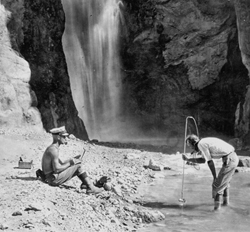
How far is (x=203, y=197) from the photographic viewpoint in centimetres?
958

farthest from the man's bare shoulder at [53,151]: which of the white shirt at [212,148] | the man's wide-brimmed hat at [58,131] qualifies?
the white shirt at [212,148]

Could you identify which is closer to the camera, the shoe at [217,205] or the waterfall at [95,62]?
the shoe at [217,205]

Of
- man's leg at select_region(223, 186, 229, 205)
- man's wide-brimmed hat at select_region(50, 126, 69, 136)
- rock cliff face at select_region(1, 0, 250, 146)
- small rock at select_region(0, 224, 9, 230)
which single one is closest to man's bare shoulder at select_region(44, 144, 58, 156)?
man's wide-brimmed hat at select_region(50, 126, 69, 136)

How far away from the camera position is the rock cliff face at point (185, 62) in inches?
938

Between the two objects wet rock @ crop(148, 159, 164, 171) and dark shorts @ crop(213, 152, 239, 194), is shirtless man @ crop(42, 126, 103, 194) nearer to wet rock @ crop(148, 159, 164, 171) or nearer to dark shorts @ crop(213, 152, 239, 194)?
dark shorts @ crop(213, 152, 239, 194)

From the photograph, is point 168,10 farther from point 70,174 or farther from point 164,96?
point 70,174

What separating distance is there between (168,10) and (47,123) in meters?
10.7

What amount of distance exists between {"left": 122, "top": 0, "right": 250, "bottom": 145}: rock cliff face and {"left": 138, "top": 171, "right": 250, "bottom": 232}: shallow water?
12980 millimetres

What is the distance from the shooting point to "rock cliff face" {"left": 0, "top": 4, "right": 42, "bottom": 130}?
52.9 feet

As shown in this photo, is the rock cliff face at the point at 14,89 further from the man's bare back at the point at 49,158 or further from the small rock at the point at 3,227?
the small rock at the point at 3,227

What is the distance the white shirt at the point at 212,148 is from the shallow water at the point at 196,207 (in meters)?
1.15

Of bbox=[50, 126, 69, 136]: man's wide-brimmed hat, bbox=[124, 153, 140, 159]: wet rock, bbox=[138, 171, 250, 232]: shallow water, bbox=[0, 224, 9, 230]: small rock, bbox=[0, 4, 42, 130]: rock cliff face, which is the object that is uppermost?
bbox=[0, 4, 42, 130]: rock cliff face

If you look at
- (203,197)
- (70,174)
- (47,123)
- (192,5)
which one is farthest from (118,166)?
(192,5)

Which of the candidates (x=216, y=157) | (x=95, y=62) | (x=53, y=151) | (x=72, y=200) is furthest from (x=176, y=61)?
(x=72, y=200)
